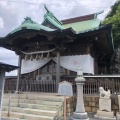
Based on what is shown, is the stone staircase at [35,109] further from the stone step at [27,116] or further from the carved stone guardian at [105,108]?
the carved stone guardian at [105,108]

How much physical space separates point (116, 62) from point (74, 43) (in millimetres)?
8129

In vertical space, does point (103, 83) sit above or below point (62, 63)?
below

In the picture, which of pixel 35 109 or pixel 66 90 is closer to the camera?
pixel 66 90

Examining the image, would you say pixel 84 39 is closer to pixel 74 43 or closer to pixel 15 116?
pixel 74 43

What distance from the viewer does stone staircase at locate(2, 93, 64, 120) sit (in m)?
7.40

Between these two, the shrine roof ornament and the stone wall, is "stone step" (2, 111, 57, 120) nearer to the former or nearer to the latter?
the stone wall

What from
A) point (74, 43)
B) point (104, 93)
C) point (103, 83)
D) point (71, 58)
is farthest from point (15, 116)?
point (74, 43)

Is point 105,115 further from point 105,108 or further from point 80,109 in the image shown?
point 80,109

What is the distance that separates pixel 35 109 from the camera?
8.03m

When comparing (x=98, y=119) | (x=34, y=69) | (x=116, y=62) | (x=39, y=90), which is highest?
(x=116, y=62)

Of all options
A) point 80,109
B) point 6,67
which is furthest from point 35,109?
point 6,67

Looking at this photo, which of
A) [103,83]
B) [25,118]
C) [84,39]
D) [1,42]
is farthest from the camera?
[1,42]

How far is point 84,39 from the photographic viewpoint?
11.6 m

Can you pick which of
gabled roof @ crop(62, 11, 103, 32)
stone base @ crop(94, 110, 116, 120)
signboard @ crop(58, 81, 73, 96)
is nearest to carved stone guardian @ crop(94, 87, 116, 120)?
stone base @ crop(94, 110, 116, 120)
